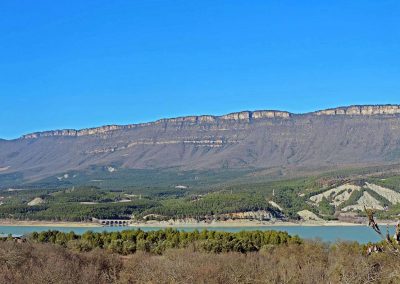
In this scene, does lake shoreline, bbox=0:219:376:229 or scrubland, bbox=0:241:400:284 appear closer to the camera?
scrubland, bbox=0:241:400:284

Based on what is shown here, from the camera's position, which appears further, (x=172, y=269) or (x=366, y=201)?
(x=366, y=201)

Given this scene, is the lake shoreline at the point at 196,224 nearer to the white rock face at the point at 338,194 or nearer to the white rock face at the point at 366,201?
the white rock face at the point at 366,201

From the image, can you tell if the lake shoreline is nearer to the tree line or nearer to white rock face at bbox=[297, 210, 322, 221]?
white rock face at bbox=[297, 210, 322, 221]

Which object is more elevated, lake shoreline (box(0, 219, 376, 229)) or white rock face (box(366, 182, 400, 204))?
white rock face (box(366, 182, 400, 204))

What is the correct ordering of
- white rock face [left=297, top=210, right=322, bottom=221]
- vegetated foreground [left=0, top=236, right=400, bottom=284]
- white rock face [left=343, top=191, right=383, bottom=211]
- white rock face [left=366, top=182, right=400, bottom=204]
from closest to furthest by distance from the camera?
vegetated foreground [left=0, top=236, right=400, bottom=284] < white rock face [left=297, top=210, right=322, bottom=221] < white rock face [left=343, top=191, right=383, bottom=211] < white rock face [left=366, top=182, right=400, bottom=204]

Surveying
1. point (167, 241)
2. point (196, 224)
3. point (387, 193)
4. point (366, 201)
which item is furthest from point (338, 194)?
point (167, 241)

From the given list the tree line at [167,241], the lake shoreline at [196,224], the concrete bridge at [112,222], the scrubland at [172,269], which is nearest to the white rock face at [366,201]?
the lake shoreline at [196,224]

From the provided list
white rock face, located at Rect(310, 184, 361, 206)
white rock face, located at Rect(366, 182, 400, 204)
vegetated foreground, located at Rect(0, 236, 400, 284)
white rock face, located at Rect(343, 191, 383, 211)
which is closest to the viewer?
vegetated foreground, located at Rect(0, 236, 400, 284)

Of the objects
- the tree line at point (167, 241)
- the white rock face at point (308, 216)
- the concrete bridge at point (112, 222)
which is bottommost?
the white rock face at point (308, 216)

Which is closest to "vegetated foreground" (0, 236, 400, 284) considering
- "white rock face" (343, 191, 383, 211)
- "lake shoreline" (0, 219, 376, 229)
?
"lake shoreline" (0, 219, 376, 229)

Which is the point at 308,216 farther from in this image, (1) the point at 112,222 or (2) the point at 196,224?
(1) the point at 112,222

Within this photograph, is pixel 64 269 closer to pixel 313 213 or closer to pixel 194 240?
pixel 194 240
